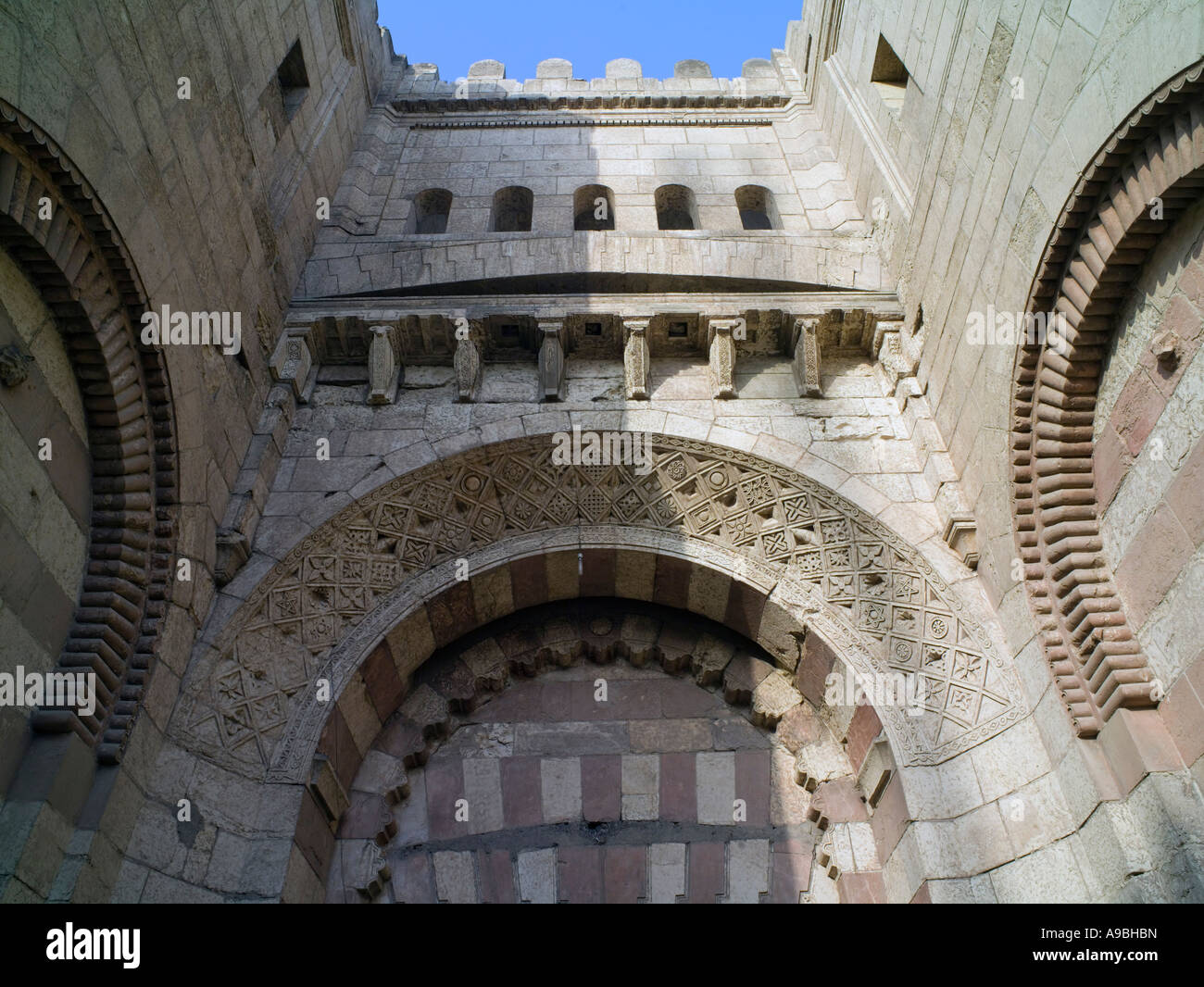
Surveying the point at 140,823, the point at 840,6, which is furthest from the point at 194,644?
the point at 840,6

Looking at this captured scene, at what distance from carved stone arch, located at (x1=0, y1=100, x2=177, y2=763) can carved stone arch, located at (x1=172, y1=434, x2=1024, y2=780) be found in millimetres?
575

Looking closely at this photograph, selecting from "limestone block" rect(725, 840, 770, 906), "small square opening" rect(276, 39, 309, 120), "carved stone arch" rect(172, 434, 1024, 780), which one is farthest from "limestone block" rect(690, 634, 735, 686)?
"small square opening" rect(276, 39, 309, 120)

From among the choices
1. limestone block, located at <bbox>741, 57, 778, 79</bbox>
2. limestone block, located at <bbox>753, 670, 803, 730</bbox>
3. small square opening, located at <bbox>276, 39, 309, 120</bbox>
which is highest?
limestone block, located at <bbox>741, 57, 778, 79</bbox>

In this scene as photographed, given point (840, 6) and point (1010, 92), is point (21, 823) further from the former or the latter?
point (840, 6)

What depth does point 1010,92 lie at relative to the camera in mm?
6422

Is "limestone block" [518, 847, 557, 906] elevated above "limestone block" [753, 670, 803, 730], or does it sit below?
below

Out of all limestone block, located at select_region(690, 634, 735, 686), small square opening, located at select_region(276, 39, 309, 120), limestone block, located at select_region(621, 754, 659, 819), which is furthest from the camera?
small square opening, located at select_region(276, 39, 309, 120)

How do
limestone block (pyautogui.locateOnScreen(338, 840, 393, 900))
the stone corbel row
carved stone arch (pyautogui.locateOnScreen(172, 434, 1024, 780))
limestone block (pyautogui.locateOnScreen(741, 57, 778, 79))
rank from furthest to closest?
limestone block (pyautogui.locateOnScreen(741, 57, 778, 79)) < the stone corbel row < limestone block (pyautogui.locateOnScreen(338, 840, 393, 900)) < carved stone arch (pyautogui.locateOnScreen(172, 434, 1024, 780))

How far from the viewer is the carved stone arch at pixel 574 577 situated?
6.09m

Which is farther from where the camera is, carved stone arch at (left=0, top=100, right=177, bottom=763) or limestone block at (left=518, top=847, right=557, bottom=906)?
limestone block at (left=518, top=847, right=557, bottom=906)

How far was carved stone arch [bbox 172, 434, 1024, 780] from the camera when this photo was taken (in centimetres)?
609

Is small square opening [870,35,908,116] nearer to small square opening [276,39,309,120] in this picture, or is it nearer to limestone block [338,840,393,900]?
small square opening [276,39,309,120]

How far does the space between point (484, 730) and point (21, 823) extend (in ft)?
10.7

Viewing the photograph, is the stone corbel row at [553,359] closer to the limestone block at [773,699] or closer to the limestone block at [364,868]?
the limestone block at [773,699]
